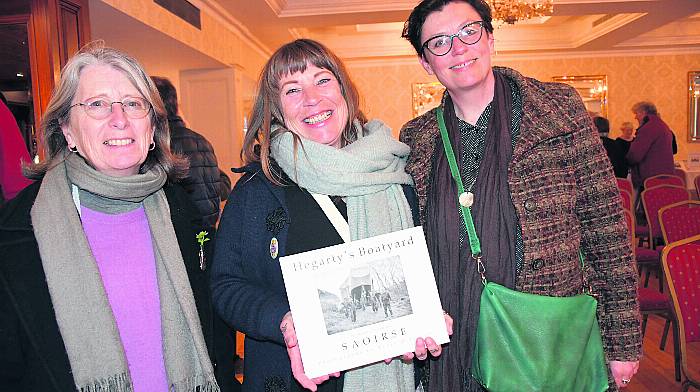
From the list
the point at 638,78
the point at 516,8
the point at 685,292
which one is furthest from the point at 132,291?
the point at 638,78

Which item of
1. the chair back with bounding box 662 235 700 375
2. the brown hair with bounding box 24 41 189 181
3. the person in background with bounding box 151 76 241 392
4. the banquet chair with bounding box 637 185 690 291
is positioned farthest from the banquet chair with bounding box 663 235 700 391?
the banquet chair with bounding box 637 185 690 291

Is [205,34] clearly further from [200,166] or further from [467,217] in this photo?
[467,217]

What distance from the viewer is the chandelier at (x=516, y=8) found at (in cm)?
705

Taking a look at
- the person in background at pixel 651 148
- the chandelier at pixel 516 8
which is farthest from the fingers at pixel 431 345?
the person in background at pixel 651 148

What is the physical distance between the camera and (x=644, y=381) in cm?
391

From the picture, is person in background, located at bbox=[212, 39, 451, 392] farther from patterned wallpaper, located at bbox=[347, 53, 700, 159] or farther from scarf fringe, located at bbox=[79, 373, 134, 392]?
patterned wallpaper, located at bbox=[347, 53, 700, 159]

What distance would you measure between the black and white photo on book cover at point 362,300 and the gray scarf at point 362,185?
15cm

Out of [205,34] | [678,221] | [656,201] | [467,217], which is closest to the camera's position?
[467,217]

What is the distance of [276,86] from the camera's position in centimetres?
175

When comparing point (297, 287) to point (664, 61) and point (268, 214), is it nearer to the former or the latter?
point (268, 214)

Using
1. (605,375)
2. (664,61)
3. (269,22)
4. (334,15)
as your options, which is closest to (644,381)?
(605,375)

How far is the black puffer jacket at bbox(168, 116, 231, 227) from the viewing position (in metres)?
3.64

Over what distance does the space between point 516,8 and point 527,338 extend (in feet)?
21.1

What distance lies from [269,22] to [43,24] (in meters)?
4.86
